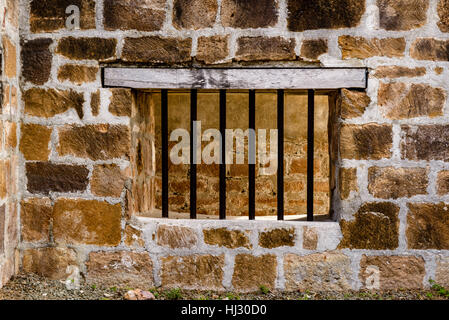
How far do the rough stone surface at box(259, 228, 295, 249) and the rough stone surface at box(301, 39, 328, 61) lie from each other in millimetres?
1045

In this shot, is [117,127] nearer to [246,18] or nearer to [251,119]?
[251,119]

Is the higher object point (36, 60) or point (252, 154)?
point (36, 60)

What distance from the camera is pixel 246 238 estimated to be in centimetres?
252

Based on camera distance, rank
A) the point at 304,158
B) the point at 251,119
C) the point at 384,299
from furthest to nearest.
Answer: the point at 304,158 → the point at 251,119 → the point at 384,299

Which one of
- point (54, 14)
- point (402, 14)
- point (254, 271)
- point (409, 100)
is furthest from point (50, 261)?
point (402, 14)

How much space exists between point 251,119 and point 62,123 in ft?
3.81

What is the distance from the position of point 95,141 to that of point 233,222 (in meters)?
0.97

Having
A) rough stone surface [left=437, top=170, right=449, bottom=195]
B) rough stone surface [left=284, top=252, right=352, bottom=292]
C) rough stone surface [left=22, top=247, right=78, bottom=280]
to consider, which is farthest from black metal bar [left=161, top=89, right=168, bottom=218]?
rough stone surface [left=437, top=170, right=449, bottom=195]

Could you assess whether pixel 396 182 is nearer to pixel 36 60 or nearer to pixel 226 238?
pixel 226 238

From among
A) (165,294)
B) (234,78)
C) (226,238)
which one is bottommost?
(165,294)

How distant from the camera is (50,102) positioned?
2.57m

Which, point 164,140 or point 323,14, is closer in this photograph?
point 323,14

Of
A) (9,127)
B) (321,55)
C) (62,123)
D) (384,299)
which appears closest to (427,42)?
(321,55)

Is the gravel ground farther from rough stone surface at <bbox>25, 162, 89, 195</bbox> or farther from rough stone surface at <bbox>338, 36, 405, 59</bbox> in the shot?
rough stone surface at <bbox>338, 36, 405, 59</bbox>
